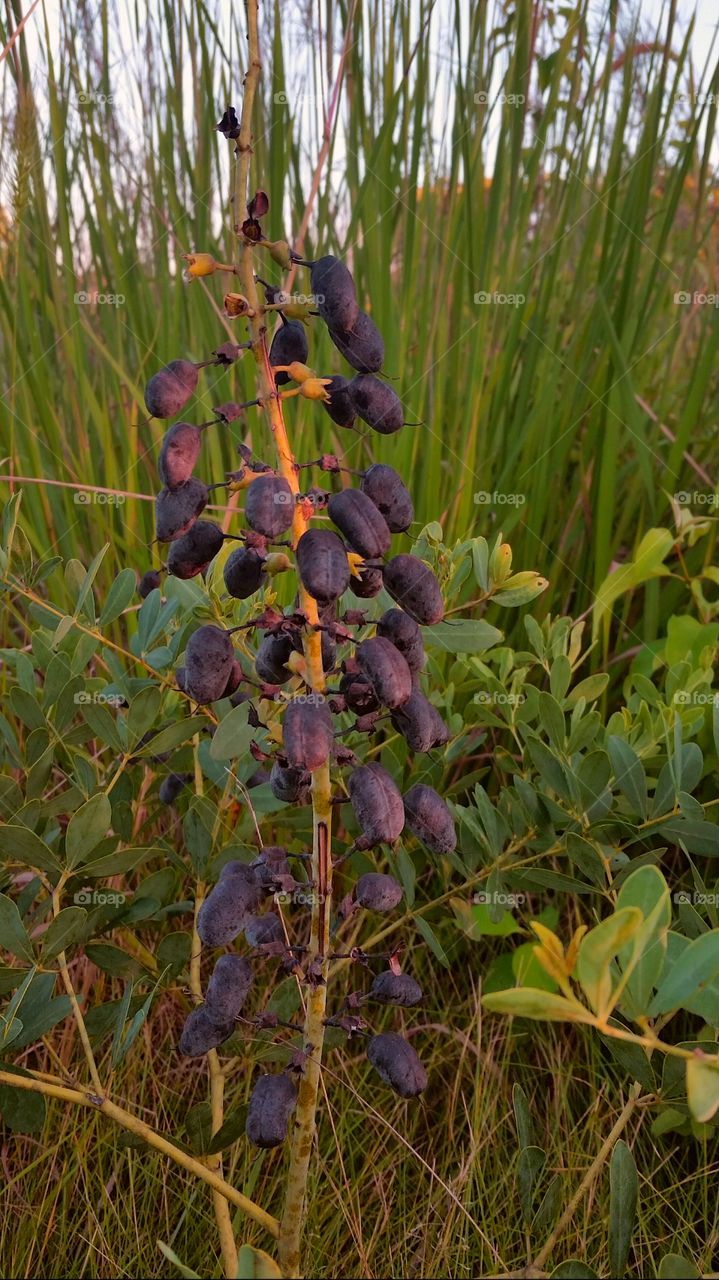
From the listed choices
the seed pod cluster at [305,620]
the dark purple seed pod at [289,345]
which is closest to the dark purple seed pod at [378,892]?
the seed pod cluster at [305,620]

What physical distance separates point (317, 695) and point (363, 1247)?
0.75 meters

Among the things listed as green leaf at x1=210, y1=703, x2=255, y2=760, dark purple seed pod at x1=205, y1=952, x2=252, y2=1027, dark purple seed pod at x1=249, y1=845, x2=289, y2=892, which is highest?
green leaf at x1=210, y1=703, x2=255, y2=760

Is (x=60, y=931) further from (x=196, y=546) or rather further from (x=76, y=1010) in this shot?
(x=196, y=546)

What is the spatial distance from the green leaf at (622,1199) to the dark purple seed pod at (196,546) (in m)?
0.57

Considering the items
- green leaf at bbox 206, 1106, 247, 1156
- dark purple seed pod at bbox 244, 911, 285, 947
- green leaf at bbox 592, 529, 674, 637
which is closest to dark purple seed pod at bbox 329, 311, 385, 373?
dark purple seed pod at bbox 244, 911, 285, 947

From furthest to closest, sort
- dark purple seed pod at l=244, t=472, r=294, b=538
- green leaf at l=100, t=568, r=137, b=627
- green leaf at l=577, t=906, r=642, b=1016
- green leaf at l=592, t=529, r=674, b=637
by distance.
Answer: green leaf at l=592, t=529, r=674, b=637
green leaf at l=100, t=568, r=137, b=627
dark purple seed pod at l=244, t=472, r=294, b=538
green leaf at l=577, t=906, r=642, b=1016

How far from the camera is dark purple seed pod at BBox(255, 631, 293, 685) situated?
0.91 metres

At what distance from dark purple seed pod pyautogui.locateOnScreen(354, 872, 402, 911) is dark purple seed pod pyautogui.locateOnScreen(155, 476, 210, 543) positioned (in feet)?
1.06

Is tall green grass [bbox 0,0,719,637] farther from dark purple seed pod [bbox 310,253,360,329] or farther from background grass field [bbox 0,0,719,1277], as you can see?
dark purple seed pod [bbox 310,253,360,329]

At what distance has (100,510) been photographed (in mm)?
2174

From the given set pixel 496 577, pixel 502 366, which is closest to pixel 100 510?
pixel 502 366

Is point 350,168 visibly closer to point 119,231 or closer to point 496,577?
point 119,231

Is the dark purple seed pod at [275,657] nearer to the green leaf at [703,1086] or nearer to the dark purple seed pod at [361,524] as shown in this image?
the dark purple seed pod at [361,524]

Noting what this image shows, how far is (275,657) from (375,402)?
218 mm
